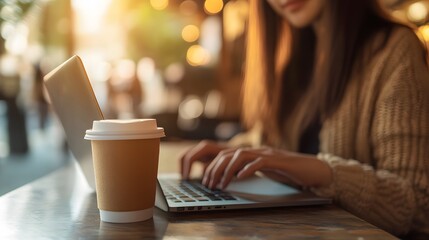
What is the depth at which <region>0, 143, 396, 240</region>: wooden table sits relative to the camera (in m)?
0.54

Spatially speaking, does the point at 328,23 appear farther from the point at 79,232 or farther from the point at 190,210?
the point at 79,232

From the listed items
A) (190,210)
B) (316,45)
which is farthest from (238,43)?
(190,210)

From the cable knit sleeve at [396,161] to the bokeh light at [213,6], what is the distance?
4.43 meters

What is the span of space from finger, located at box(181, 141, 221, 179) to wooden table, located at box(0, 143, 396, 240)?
0.27 metres

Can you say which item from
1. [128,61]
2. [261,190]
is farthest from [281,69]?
[128,61]

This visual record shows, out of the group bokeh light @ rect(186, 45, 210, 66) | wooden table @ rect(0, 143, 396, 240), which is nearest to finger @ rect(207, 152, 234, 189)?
wooden table @ rect(0, 143, 396, 240)

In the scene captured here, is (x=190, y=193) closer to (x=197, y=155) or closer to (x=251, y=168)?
(x=251, y=168)

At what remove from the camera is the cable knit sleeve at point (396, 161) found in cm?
83

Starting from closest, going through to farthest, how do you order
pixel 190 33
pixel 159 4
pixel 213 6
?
pixel 213 6 < pixel 159 4 < pixel 190 33

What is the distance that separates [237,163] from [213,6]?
480cm

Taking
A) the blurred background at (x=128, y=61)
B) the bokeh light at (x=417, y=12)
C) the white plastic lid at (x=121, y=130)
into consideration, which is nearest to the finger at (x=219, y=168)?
the white plastic lid at (x=121, y=130)

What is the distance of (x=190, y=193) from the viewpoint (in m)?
A: 0.76

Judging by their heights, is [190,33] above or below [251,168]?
above

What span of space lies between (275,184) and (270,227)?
304 millimetres
